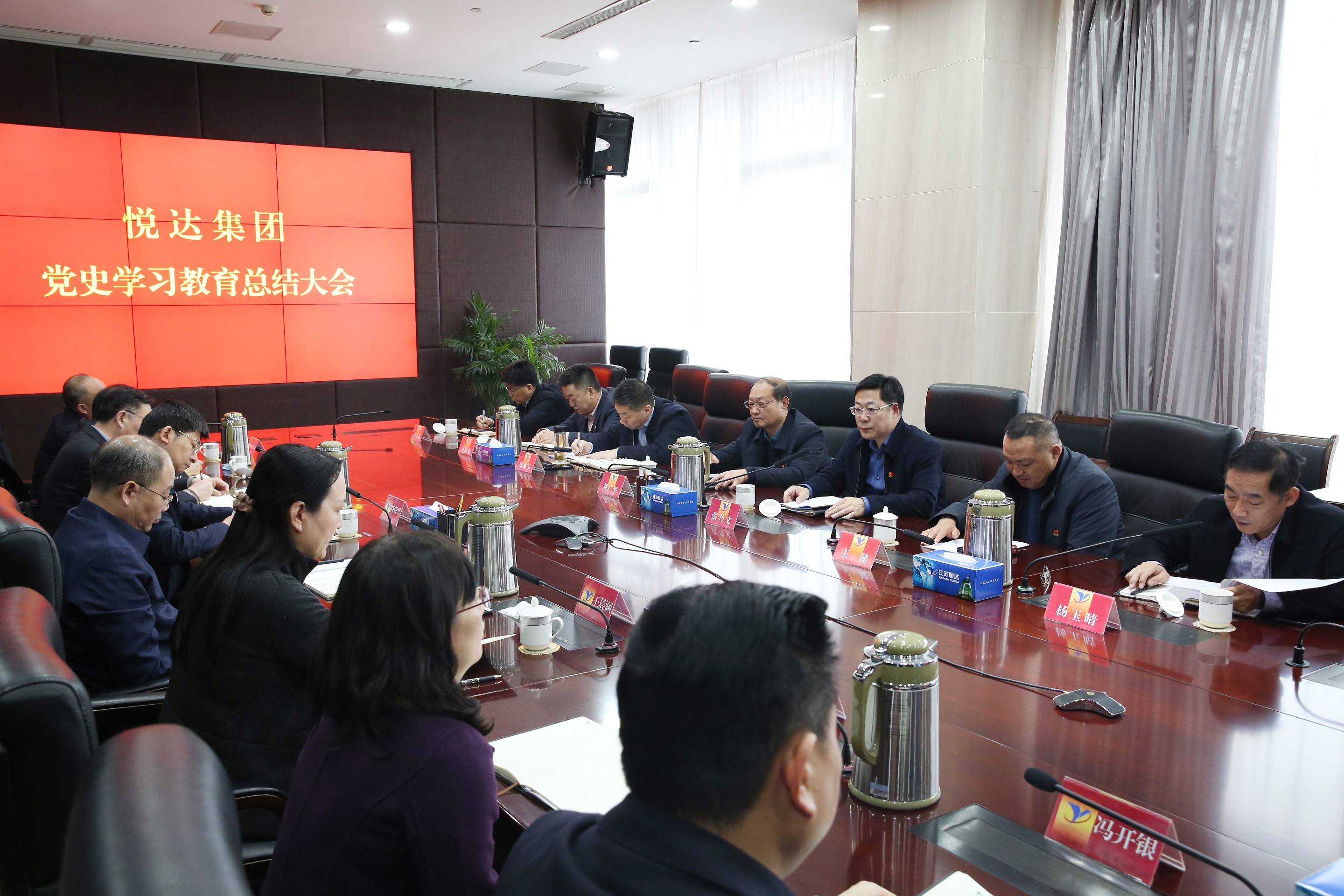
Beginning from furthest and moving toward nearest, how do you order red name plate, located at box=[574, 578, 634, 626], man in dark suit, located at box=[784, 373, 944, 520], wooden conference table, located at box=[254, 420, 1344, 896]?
1. man in dark suit, located at box=[784, 373, 944, 520]
2. red name plate, located at box=[574, 578, 634, 626]
3. wooden conference table, located at box=[254, 420, 1344, 896]

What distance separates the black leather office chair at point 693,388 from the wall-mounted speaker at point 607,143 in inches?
115

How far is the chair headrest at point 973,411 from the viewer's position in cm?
382

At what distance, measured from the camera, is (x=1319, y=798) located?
4.57 feet

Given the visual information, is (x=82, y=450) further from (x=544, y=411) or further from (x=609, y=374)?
(x=609, y=374)

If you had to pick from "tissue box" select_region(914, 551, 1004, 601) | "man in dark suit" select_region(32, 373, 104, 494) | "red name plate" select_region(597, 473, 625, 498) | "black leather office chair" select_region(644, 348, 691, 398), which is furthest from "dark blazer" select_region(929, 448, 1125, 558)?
"black leather office chair" select_region(644, 348, 691, 398)

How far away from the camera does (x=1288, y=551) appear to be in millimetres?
2455

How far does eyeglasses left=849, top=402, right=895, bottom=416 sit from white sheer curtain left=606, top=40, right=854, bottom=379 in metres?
2.94

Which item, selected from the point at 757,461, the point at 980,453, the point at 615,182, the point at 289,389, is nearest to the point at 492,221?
the point at 615,182

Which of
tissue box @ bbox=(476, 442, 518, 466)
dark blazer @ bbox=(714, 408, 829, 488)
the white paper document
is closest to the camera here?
the white paper document

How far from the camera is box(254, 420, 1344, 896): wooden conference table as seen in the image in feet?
4.13

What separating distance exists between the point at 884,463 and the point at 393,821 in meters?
3.04

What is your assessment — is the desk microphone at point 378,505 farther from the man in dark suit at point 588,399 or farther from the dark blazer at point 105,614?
the man in dark suit at point 588,399

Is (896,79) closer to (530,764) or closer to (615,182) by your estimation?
(615,182)

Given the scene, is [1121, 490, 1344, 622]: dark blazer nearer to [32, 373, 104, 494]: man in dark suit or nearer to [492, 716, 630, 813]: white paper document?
[492, 716, 630, 813]: white paper document
